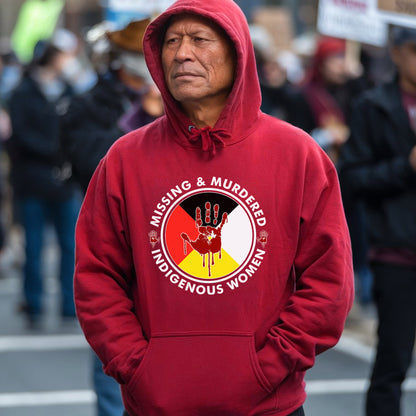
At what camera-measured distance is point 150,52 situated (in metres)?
3.20

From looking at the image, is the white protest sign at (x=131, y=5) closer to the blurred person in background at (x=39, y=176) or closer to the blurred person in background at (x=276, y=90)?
the blurred person in background at (x=39, y=176)

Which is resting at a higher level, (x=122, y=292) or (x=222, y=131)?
(x=222, y=131)

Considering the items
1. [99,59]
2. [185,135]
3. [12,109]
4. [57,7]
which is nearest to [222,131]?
[185,135]

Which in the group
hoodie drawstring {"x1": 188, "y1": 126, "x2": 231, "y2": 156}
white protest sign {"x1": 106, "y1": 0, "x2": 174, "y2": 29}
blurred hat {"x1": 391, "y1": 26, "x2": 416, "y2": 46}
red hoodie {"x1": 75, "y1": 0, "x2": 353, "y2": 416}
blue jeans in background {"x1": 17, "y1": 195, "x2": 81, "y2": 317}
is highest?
white protest sign {"x1": 106, "y1": 0, "x2": 174, "y2": 29}

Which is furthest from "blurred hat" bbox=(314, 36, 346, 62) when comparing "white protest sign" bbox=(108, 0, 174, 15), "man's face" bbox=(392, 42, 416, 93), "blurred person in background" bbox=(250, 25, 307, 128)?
"man's face" bbox=(392, 42, 416, 93)

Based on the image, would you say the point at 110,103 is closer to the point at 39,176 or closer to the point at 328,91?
the point at 39,176

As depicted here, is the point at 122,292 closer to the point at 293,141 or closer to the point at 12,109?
the point at 293,141

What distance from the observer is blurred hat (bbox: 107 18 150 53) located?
17.1 ft

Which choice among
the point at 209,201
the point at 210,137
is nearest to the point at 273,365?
the point at 209,201

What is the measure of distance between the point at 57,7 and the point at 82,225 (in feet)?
32.9

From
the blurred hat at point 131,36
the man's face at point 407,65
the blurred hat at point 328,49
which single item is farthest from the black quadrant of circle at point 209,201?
the blurred hat at point 328,49

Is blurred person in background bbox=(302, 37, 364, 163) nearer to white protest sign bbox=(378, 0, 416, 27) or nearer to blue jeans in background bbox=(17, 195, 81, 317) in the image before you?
blue jeans in background bbox=(17, 195, 81, 317)

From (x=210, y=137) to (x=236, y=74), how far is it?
206 mm

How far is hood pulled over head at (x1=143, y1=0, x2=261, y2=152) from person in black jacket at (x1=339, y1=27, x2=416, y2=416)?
1.66m
